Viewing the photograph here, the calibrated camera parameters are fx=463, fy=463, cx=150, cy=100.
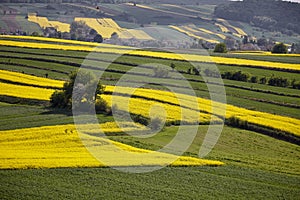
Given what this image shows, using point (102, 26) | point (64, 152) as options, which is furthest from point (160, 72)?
point (102, 26)

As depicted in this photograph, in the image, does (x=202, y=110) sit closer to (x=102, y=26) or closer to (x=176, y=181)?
(x=176, y=181)

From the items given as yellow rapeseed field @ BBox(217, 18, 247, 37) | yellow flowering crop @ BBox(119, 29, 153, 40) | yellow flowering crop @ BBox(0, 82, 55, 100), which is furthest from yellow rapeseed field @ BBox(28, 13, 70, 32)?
yellow flowering crop @ BBox(0, 82, 55, 100)

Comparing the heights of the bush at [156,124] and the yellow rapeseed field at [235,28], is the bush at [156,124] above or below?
above

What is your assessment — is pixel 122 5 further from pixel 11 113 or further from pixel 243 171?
pixel 243 171

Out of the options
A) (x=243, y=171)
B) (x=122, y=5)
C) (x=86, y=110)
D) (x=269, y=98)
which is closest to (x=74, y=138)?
(x=86, y=110)

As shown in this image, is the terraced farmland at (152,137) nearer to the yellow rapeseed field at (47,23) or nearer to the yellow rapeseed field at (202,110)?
the yellow rapeseed field at (202,110)

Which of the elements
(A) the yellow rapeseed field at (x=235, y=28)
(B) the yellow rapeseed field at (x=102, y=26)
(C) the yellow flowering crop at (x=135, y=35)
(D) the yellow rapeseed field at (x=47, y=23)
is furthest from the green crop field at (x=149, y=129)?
(A) the yellow rapeseed field at (x=235, y=28)

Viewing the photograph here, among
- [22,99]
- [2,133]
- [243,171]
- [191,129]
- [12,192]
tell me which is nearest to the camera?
[12,192]
